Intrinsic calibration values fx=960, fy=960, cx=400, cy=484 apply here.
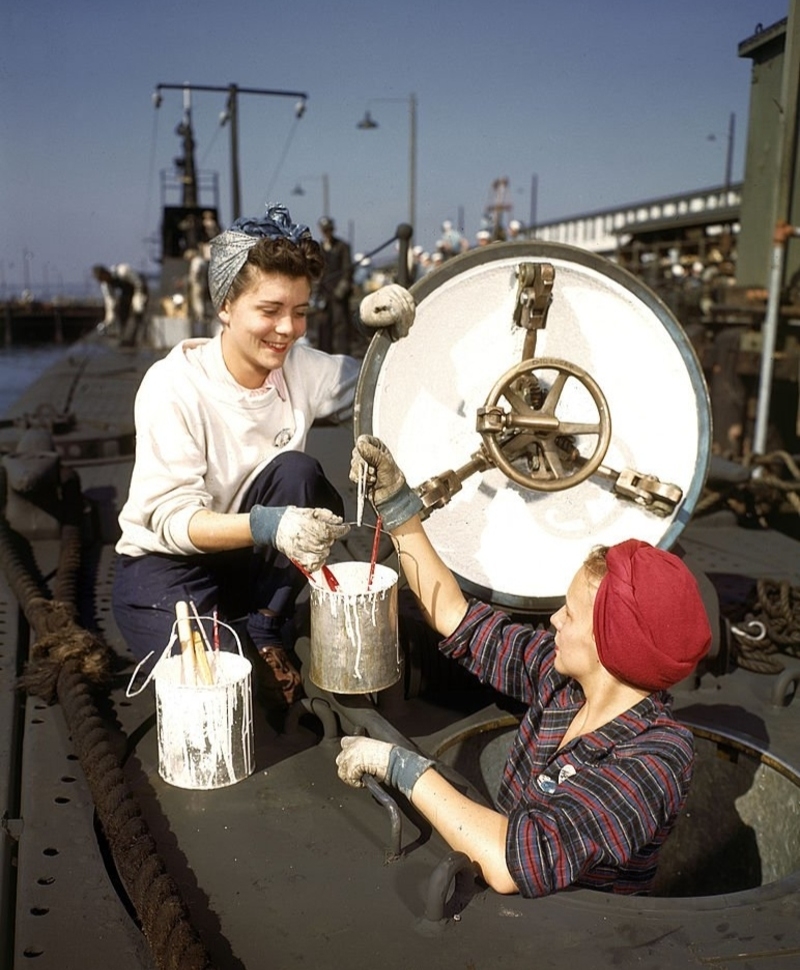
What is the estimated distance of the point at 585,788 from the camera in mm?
1871

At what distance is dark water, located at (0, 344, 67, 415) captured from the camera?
84.7ft

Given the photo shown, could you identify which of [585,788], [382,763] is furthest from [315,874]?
[585,788]

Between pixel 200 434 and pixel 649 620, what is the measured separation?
1358 millimetres

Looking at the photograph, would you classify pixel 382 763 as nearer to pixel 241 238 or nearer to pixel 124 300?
pixel 241 238

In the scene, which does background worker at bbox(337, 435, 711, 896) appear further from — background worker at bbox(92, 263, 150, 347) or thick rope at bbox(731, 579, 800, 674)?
background worker at bbox(92, 263, 150, 347)

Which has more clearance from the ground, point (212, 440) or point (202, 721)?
point (212, 440)

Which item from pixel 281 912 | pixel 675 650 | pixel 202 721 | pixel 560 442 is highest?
pixel 560 442

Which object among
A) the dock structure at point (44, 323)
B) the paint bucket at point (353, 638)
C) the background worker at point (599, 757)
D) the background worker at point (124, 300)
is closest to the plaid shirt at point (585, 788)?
the background worker at point (599, 757)

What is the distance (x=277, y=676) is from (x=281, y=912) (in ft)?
2.85

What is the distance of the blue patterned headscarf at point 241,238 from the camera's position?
2.52m

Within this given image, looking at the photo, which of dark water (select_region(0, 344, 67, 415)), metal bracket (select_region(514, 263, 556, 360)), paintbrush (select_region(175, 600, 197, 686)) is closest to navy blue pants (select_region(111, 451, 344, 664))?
paintbrush (select_region(175, 600, 197, 686))

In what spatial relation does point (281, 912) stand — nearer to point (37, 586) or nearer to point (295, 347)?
point (295, 347)

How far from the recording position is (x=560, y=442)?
9.21 feet

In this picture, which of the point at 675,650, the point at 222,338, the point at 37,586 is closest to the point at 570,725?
the point at 675,650
